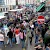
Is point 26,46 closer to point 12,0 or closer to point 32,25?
point 32,25

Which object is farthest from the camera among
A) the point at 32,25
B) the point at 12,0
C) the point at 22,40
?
the point at 12,0

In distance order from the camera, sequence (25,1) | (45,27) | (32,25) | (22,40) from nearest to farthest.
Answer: (22,40), (45,27), (32,25), (25,1)

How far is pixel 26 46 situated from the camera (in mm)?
15398

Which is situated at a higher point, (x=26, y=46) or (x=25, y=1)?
(x=26, y=46)

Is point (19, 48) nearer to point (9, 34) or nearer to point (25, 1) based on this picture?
point (9, 34)

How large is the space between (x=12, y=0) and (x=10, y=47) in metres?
94.1

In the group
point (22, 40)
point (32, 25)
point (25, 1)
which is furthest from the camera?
point (25, 1)

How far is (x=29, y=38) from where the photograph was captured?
621 inches

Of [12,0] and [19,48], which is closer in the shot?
[19,48]

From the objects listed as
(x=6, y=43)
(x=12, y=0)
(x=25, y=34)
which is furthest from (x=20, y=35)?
(x=12, y=0)

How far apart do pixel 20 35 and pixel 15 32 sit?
46 centimetres

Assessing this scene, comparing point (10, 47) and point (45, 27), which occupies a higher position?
point (45, 27)

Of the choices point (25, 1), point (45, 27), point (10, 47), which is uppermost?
point (45, 27)

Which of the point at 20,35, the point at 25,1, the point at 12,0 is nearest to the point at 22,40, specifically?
the point at 20,35
